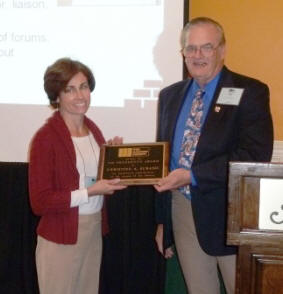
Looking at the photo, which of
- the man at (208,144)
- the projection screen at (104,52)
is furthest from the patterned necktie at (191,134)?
the projection screen at (104,52)

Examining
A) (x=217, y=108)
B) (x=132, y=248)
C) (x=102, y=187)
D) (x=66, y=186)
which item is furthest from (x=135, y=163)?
(x=132, y=248)

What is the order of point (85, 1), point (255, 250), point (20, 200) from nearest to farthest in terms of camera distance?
1. point (255, 250)
2. point (85, 1)
3. point (20, 200)

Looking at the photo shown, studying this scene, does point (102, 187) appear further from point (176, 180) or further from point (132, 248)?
point (132, 248)

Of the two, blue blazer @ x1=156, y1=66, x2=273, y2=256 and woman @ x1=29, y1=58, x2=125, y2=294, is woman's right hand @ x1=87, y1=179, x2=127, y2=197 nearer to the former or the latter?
woman @ x1=29, y1=58, x2=125, y2=294

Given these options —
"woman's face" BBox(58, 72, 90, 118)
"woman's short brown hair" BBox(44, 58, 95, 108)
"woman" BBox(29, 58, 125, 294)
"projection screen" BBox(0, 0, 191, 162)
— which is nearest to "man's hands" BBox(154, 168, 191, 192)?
"woman" BBox(29, 58, 125, 294)

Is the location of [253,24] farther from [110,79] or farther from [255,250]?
[255,250]

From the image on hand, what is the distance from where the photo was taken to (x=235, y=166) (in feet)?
2.57

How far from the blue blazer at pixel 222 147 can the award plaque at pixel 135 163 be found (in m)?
0.15

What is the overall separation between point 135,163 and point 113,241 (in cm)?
118

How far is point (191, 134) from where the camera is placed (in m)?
1.89

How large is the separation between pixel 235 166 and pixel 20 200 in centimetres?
241

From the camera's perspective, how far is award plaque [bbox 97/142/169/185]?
6.14ft

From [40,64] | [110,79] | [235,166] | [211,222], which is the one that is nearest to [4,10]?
[40,64]

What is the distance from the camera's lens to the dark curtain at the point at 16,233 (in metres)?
2.95
